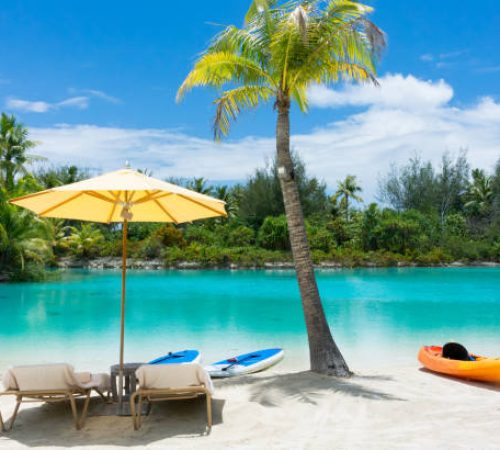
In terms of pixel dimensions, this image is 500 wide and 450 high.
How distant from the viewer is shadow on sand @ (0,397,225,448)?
4500 mm

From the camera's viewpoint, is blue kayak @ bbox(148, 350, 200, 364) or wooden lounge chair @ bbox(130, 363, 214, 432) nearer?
wooden lounge chair @ bbox(130, 363, 214, 432)

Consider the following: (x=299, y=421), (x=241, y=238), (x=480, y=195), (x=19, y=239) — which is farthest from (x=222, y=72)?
(x=480, y=195)

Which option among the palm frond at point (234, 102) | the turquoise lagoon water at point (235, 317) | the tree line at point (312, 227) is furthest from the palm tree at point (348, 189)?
the palm frond at point (234, 102)

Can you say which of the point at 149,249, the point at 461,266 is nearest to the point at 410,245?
the point at 461,266

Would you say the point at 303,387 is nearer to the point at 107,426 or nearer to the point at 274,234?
the point at 107,426

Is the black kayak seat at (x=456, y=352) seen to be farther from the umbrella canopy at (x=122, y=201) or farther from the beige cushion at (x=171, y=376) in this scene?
the beige cushion at (x=171, y=376)

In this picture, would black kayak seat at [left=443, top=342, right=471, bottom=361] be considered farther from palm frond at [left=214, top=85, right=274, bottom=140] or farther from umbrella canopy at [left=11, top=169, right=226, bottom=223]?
palm frond at [left=214, top=85, right=274, bottom=140]

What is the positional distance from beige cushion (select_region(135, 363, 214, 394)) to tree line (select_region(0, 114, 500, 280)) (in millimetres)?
28318

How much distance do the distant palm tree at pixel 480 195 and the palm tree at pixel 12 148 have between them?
35386 millimetres

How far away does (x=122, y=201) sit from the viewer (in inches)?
228

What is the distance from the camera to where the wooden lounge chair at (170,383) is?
4.79 metres

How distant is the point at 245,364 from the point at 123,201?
3462 millimetres

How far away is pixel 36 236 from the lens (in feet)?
88.0

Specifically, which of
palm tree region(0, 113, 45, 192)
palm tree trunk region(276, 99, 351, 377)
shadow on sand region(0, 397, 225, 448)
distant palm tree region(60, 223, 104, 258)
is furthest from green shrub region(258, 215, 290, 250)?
shadow on sand region(0, 397, 225, 448)
